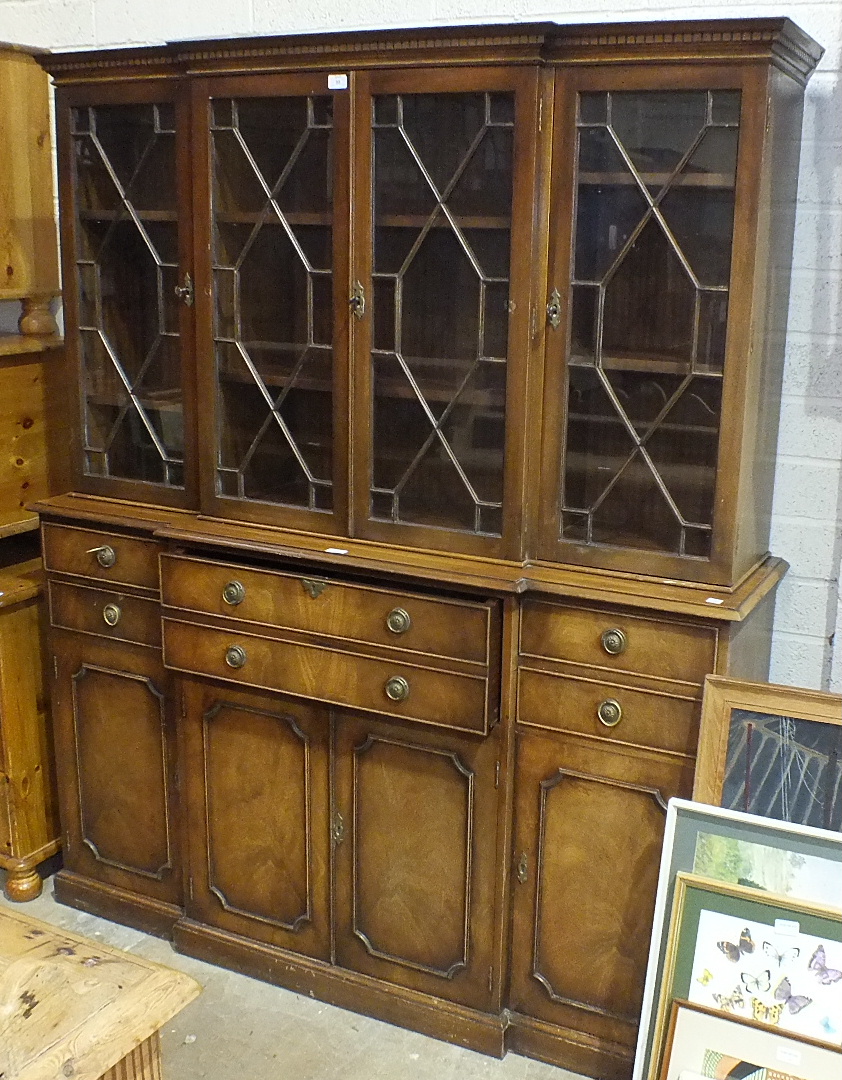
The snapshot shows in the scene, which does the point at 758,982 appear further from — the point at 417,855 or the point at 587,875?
the point at 417,855

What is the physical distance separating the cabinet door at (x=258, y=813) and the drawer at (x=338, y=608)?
192 mm

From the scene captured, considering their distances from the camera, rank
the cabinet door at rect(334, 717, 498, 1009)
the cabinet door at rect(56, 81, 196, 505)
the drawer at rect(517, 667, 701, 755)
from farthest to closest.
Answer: the cabinet door at rect(56, 81, 196, 505), the cabinet door at rect(334, 717, 498, 1009), the drawer at rect(517, 667, 701, 755)

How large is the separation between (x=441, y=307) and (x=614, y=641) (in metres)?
0.66

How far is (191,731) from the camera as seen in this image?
8.13 ft

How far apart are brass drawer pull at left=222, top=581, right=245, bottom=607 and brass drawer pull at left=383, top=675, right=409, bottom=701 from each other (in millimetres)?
346

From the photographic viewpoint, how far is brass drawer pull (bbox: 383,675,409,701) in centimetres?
217

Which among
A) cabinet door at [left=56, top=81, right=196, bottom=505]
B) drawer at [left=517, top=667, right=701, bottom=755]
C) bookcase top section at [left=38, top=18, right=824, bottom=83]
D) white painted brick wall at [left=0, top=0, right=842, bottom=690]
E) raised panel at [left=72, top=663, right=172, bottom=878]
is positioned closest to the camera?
bookcase top section at [left=38, top=18, right=824, bottom=83]

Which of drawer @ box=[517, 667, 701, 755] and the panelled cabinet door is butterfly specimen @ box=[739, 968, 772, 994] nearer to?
drawer @ box=[517, 667, 701, 755]

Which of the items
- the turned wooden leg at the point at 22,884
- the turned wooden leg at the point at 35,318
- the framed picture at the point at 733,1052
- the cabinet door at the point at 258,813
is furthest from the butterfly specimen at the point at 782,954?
the turned wooden leg at the point at 35,318

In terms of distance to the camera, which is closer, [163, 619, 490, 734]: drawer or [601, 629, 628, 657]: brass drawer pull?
[601, 629, 628, 657]: brass drawer pull

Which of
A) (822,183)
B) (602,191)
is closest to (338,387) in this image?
(602,191)

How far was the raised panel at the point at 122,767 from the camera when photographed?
101 inches

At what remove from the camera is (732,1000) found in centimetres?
187

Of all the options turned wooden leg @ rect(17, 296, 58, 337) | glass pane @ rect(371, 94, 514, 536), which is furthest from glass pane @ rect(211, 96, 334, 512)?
turned wooden leg @ rect(17, 296, 58, 337)
